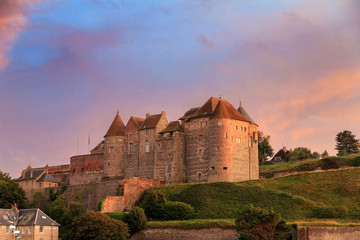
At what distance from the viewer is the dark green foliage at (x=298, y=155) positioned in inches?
3831

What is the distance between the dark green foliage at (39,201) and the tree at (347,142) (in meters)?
45.8

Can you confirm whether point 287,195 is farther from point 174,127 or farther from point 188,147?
point 174,127

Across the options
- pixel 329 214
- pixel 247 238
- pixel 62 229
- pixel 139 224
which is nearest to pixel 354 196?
pixel 329 214

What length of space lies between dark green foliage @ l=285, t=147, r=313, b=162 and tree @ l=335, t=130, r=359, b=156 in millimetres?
4958

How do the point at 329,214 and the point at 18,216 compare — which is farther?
the point at 18,216

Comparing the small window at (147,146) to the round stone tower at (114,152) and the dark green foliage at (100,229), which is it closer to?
the round stone tower at (114,152)

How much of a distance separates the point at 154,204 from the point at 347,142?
43.0 metres

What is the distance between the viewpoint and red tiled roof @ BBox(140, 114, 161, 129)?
79000mm

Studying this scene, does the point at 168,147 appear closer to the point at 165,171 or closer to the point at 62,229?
the point at 165,171

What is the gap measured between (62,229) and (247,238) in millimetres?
25580

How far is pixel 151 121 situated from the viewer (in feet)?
262

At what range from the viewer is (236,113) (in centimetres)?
7512

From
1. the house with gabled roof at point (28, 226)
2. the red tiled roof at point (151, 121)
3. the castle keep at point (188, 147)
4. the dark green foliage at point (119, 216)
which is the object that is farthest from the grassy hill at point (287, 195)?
the house with gabled roof at point (28, 226)

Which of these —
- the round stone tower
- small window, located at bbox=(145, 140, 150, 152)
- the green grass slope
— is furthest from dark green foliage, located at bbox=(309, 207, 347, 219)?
the round stone tower
